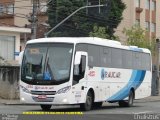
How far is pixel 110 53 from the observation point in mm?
27281

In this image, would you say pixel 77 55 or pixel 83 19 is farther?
pixel 83 19

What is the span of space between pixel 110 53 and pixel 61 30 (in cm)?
3765

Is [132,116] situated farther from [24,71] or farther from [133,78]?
[133,78]

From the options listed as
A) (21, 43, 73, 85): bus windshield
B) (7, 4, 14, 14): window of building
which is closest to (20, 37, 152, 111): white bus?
(21, 43, 73, 85): bus windshield

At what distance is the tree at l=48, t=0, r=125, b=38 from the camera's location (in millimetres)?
61906

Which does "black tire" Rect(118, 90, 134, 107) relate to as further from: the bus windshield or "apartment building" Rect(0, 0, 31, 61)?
"apartment building" Rect(0, 0, 31, 61)

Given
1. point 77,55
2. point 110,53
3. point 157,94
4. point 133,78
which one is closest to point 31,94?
point 77,55

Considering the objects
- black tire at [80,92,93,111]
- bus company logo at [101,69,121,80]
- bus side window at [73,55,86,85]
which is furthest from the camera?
bus company logo at [101,69,121,80]

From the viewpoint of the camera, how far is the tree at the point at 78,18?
61906 mm

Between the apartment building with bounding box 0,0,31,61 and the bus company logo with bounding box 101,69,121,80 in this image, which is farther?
the apartment building with bounding box 0,0,31,61

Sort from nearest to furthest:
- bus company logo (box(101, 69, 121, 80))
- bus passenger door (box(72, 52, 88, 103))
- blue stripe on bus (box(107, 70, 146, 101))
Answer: bus passenger door (box(72, 52, 88, 103)) < bus company logo (box(101, 69, 121, 80)) < blue stripe on bus (box(107, 70, 146, 101))

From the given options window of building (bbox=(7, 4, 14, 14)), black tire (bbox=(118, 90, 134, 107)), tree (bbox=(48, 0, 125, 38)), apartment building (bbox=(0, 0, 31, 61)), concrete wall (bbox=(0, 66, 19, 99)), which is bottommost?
black tire (bbox=(118, 90, 134, 107))

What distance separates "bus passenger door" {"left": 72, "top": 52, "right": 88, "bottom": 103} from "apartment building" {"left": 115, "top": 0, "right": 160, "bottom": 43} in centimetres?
4730

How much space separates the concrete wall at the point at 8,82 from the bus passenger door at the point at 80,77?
10.7 metres
